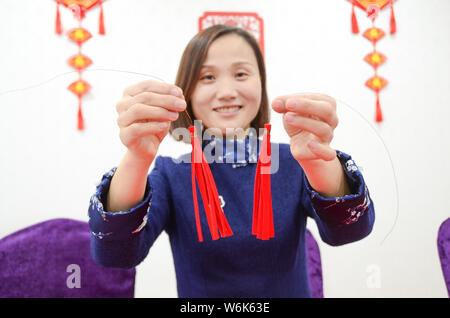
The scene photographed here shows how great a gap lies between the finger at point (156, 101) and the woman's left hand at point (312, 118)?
97mm

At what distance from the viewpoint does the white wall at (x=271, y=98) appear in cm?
69

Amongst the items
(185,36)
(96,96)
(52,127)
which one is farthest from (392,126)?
(52,127)

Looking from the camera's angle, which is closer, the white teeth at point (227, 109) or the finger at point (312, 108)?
the finger at point (312, 108)

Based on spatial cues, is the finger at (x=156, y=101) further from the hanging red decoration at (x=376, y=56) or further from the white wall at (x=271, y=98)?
the hanging red decoration at (x=376, y=56)

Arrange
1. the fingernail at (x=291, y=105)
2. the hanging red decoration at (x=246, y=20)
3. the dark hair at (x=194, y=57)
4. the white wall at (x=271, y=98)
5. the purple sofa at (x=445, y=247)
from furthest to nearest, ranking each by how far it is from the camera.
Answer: the hanging red decoration at (x=246, y=20) < the white wall at (x=271, y=98) < the purple sofa at (x=445, y=247) < the dark hair at (x=194, y=57) < the fingernail at (x=291, y=105)

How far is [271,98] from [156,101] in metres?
0.50

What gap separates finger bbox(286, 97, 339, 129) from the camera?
10.3 inches

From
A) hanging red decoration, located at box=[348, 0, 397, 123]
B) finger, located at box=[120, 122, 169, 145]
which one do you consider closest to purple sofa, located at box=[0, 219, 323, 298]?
finger, located at box=[120, 122, 169, 145]

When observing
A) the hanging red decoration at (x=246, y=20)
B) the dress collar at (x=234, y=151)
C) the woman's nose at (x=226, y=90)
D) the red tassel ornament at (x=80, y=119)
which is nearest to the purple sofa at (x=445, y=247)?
the dress collar at (x=234, y=151)

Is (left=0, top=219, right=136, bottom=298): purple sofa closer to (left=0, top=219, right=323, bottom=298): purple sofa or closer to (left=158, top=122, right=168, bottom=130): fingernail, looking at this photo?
(left=0, top=219, right=323, bottom=298): purple sofa

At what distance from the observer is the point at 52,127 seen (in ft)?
2.41

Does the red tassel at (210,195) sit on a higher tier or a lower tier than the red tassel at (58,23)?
lower

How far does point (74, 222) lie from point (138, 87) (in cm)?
52

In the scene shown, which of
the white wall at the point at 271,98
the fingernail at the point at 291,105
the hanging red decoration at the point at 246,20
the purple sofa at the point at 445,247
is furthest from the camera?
the hanging red decoration at the point at 246,20
